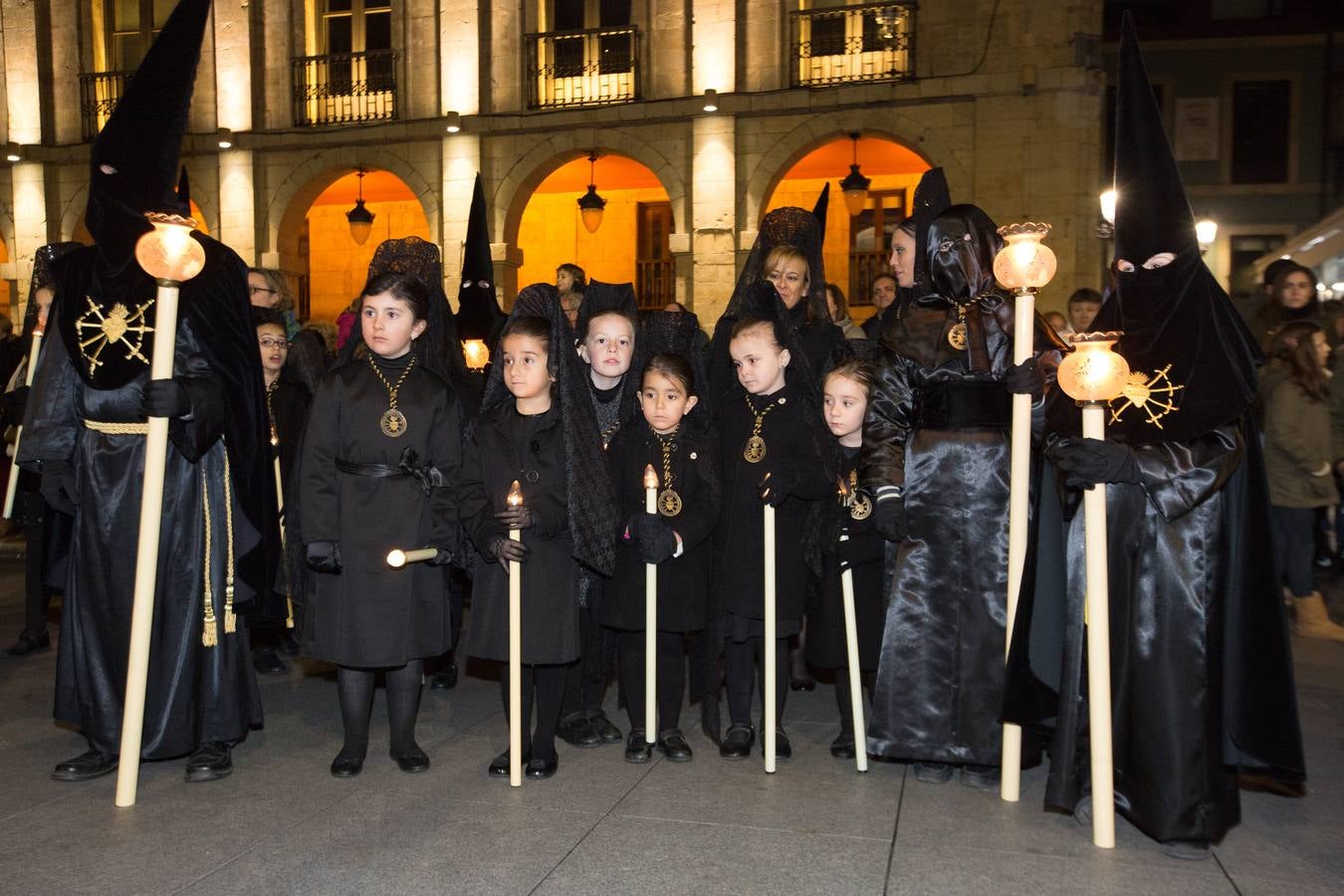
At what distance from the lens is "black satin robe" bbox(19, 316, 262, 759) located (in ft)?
15.5

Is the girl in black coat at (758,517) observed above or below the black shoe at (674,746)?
above

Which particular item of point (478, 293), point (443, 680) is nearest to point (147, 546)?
point (443, 680)

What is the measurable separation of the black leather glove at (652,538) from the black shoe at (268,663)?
297cm

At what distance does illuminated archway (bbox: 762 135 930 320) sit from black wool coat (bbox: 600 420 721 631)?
13847mm

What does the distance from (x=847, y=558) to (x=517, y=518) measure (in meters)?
1.41

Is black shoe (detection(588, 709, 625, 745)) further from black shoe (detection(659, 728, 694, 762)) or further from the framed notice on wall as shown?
the framed notice on wall

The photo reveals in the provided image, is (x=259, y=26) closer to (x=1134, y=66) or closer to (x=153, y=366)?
(x=153, y=366)

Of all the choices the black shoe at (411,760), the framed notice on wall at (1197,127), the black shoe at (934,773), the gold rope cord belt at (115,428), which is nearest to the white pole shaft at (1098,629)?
the black shoe at (934,773)

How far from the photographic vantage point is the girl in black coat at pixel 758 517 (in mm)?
5047

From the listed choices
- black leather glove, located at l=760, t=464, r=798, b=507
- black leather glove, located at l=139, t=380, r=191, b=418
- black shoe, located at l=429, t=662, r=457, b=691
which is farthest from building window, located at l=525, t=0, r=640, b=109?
black leather glove, located at l=139, t=380, r=191, b=418

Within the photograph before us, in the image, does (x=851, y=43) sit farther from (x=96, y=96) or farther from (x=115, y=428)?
(x=115, y=428)

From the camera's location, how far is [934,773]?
15.5 ft

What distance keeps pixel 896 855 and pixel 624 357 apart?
8.05 ft

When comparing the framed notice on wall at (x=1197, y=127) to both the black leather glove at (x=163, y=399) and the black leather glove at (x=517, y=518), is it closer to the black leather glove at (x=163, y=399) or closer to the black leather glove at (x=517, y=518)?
the black leather glove at (x=517, y=518)
